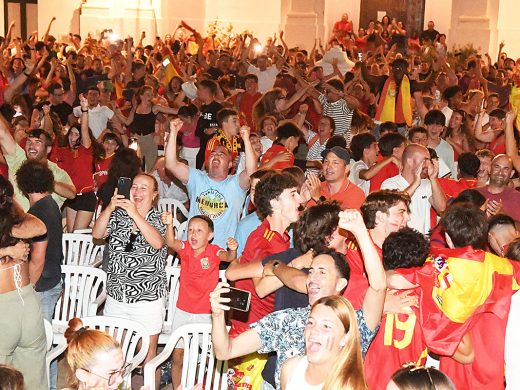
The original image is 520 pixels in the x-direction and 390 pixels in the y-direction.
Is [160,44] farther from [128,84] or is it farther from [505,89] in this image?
[505,89]

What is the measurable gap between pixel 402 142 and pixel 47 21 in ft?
61.4

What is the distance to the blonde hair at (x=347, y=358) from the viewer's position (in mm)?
4078

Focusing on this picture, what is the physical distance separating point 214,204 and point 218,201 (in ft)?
0.12

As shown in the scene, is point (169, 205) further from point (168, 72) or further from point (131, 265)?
point (168, 72)

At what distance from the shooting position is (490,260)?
4887mm

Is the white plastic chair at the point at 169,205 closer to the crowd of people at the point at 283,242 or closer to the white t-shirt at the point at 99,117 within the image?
the crowd of people at the point at 283,242

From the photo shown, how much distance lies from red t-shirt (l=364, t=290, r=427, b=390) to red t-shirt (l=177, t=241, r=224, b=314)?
2110 millimetres

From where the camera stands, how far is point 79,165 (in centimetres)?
951

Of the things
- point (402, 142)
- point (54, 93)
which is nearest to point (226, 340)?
point (402, 142)

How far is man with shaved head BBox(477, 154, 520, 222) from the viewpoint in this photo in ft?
25.4

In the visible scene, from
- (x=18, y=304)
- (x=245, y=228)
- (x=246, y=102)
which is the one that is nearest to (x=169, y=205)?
(x=245, y=228)

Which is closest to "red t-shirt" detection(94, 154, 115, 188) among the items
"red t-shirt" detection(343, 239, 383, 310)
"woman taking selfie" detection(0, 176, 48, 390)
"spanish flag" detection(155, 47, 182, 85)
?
"woman taking selfie" detection(0, 176, 48, 390)

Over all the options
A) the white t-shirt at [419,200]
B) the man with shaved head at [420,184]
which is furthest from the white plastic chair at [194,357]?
the white t-shirt at [419,200]

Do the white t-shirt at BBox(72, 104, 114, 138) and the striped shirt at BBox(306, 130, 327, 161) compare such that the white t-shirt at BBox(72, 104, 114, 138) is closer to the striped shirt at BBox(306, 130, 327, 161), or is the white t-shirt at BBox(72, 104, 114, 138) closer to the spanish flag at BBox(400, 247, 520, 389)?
the striped shirt at BBox(306, 130, 327, 161)
